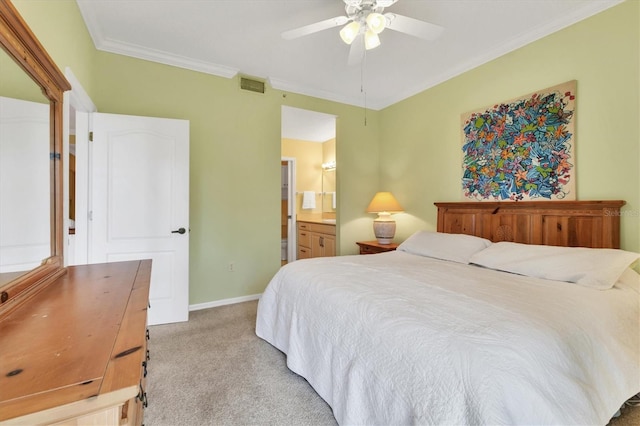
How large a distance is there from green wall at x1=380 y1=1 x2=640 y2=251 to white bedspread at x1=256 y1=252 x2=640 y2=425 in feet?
2.90

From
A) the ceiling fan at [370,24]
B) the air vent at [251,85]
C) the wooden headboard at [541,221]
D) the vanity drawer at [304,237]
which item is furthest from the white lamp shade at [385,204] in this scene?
the ceiling fan at [370,24]

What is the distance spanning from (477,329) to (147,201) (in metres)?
2.73

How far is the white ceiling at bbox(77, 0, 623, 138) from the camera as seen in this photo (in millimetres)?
2117

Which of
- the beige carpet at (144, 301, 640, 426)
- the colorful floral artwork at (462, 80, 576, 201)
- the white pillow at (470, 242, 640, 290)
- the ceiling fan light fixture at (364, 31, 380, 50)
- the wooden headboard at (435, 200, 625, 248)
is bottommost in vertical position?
the beige carpet at (144, 301, 640, 426)

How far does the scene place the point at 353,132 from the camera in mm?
3986

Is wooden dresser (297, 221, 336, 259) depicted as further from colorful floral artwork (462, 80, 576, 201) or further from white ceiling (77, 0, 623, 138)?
white ceiling (77, 0, 623, 138)

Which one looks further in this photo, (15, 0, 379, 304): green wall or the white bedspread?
(15, 0, 379, 304): green wall

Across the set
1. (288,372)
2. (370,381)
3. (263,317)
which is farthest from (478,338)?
(263,317)

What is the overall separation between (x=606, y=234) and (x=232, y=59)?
353 cm

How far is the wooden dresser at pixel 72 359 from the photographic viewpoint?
491mm

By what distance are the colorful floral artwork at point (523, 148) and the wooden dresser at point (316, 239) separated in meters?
1.97

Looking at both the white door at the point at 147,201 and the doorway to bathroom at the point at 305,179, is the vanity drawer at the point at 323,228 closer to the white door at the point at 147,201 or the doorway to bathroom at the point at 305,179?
the doorway to bathroom at the point at 305,179

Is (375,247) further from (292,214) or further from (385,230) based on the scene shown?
(292,214)

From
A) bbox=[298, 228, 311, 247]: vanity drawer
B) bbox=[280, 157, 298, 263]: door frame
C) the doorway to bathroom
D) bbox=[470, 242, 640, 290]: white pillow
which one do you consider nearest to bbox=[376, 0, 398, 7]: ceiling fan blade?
bbox=[470, 242, 640, 290]: white pillow
